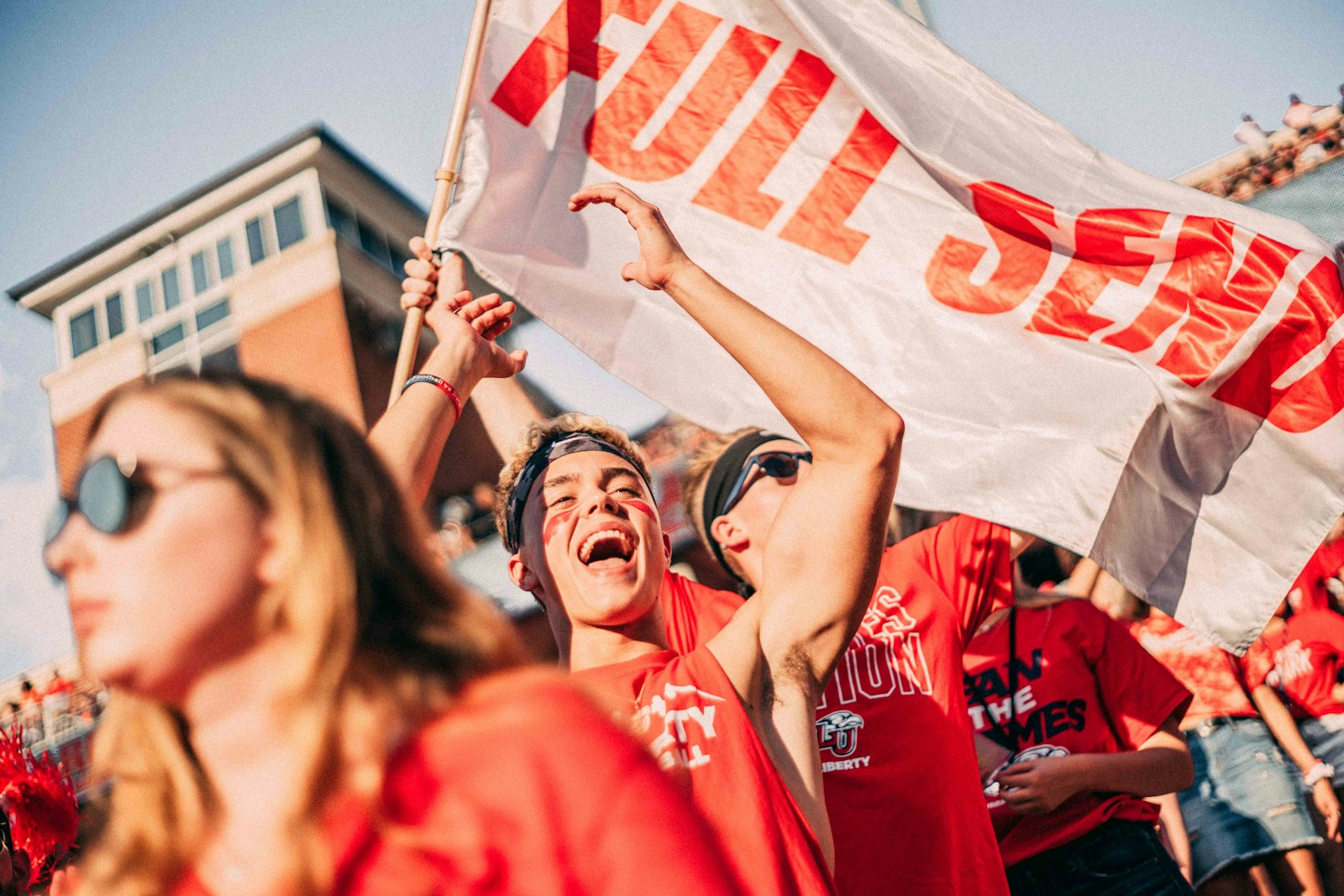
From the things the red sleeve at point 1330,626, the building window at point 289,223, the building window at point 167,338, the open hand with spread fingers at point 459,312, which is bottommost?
the red sleeve at point 1330,626

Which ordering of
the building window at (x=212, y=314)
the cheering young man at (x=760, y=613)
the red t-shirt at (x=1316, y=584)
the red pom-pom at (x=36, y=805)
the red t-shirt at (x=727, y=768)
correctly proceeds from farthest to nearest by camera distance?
the building window at (x=212, y=314) → the red t-shirt at (x=1316, y=584) → the red pom-pom at (x=36, y=805) → the cheering young man at (x=760, y=613) → the red t-shirt at (x=727, y=768)

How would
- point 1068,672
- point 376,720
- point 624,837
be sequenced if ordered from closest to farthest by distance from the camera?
point 624,837 → point 376,720 → point 1068,672

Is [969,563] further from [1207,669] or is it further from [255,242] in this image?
[255,242]

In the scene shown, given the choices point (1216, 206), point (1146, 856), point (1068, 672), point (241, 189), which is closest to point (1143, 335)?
point (1216, 206)

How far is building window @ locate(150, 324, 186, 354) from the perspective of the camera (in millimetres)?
20625

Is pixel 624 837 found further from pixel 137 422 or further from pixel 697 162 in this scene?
pixel 697 162

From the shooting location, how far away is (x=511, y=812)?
94 centimetres

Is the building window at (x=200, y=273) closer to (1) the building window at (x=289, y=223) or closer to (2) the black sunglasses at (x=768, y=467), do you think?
(1) the building window at (x=289, y=223)

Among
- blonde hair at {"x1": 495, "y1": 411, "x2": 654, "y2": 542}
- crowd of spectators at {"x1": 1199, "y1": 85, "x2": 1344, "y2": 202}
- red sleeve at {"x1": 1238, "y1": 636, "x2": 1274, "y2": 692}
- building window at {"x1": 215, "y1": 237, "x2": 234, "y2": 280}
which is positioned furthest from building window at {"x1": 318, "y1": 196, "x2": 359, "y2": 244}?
blonde hair at {"x1": 495, "y1": 411, "x2": 654, "y2": 542}

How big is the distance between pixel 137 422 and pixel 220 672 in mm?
275

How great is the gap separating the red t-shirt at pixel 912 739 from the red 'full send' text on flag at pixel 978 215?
910mm

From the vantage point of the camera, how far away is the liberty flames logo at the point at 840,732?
2807 millimetres

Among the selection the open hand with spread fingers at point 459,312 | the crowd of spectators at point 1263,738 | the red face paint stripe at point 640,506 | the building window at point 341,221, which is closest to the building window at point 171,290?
the building window at point 341,221

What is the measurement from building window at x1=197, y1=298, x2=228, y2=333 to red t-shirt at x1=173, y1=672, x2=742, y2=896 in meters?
20.9
